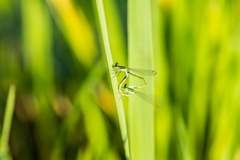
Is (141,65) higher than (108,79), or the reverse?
(141,65)

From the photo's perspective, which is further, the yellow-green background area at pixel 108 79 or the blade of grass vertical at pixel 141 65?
the yellow-green background area at pixel 108 79

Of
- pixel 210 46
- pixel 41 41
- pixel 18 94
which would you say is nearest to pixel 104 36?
pixel 41 41

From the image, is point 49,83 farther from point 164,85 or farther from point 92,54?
point 164,85

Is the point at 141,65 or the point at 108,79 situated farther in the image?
the point at 108,79

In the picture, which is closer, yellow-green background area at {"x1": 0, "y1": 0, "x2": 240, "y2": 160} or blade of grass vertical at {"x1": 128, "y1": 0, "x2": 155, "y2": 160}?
blade of grass vertical at {"x1": 128, "y1": 0, "x2": 155, "y2": 160}
